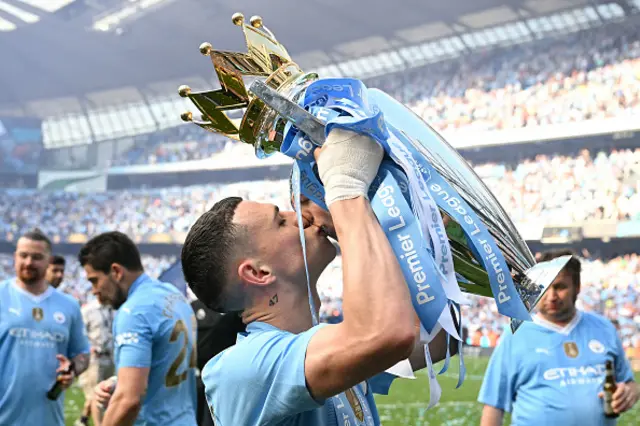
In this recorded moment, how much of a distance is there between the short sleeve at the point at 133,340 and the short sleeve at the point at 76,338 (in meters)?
1.83

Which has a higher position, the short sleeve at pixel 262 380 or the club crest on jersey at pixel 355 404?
the short sleeve at pixel 262 380

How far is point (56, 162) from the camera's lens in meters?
40.8

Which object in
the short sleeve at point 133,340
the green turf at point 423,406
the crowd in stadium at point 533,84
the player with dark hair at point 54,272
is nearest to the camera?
the short sleeve at point 133,340

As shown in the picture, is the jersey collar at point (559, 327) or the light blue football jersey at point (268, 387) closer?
the light blue football jersey at point (268, 387)

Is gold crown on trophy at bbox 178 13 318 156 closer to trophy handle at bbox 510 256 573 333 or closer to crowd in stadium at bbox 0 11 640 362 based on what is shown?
trophy handle at bbox 510 256 573 333

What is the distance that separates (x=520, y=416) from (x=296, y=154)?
3.09 m

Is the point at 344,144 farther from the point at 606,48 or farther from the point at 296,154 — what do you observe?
the point at 606,48

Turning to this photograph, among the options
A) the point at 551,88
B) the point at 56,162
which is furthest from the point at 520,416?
the point at 56,162

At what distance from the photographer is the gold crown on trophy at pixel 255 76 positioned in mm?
1648

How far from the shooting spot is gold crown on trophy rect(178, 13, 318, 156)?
5.41 ft

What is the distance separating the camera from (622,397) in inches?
156

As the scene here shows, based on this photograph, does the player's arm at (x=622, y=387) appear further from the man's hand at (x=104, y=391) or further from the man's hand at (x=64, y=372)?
the man's hand at (x=64, y=372)

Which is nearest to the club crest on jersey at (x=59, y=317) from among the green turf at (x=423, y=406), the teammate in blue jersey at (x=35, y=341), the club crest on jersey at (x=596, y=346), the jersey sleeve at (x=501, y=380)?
the teammate in blue jersey at (x=35, y=341)

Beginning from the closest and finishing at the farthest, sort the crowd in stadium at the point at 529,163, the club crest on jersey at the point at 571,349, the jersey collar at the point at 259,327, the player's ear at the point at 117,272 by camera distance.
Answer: the jersey collar at the point at 259,327, the club crest on jersey at the point at 571,349, the player's ear at the point at 117,272, the crowd in stadium at the point at 529,163
